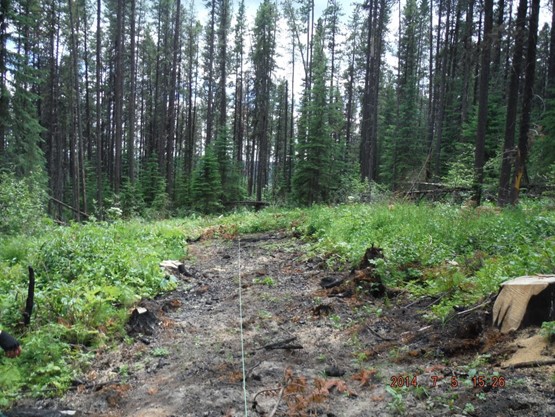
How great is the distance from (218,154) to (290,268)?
1761 centimetres

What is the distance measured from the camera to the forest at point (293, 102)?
38.0ft

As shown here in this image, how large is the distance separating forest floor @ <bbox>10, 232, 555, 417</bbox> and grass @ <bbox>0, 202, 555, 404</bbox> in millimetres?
238

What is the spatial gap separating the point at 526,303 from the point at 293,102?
36.7 metres

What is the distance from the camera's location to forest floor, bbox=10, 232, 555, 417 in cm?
272

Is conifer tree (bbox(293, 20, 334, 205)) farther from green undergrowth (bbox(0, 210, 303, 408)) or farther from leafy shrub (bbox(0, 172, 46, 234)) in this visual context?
leafy shrub (bbox(0, 172, 46, 234))

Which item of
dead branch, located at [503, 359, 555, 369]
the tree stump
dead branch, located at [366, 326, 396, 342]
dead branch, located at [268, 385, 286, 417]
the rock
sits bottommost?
the rock

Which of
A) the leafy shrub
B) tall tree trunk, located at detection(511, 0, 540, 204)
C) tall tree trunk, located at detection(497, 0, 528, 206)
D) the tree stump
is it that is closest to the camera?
the tree stump

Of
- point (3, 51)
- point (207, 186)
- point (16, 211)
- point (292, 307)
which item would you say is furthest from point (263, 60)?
point (292, 307)

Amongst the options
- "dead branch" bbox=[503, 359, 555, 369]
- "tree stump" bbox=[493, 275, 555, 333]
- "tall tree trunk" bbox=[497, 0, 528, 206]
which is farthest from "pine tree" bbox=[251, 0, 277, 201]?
"dead branch" bbox=[503, 359, 555, 369]

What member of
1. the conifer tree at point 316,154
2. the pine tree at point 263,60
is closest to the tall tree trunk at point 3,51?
the conifer tree at point 316,154

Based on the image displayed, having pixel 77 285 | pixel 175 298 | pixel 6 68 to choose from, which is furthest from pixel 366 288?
pixel 6 68

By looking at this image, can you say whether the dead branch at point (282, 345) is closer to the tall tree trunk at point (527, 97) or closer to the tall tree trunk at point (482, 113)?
the tall tree trunk at point (527, 97)
